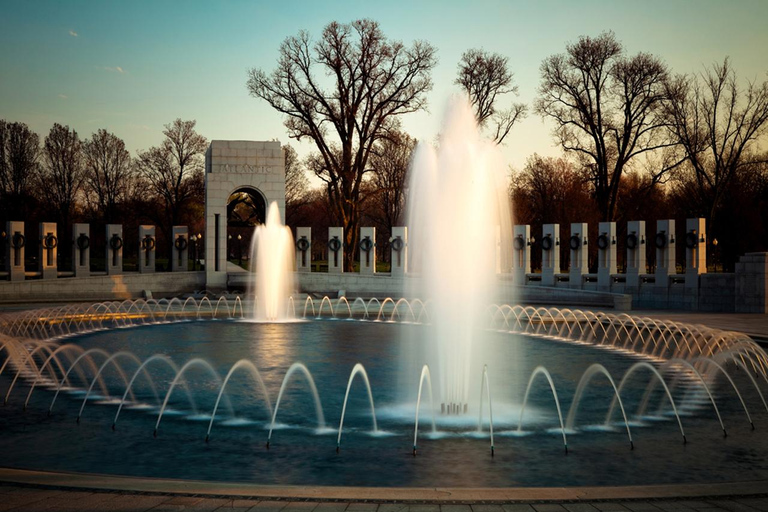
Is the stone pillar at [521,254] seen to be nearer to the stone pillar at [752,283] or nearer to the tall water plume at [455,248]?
the stone pillar at [752,283]

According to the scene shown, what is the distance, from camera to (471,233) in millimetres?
11320

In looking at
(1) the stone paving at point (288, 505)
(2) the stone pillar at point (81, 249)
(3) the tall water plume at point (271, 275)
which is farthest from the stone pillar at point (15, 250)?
(1) the stone paving at point (288, 505)

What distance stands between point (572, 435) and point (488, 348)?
8.42m

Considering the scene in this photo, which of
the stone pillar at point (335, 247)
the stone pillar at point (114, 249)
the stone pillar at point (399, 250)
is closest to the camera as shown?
the stone pillar at point (399, 250)

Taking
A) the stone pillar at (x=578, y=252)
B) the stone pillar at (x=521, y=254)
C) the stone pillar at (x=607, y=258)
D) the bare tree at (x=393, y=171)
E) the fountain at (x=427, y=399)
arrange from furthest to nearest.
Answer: the bare tree at (x=393, y=171) → the stone pillar at (x=521, y=254) → the stone pillar at (x=578, y=252) → the stone pillar at (x=607, y=258) → the fountain at (x=427, y=399)

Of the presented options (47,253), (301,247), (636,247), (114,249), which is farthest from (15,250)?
(636,247)

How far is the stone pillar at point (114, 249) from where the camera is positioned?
3741cm

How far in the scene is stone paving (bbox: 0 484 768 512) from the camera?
5.77m

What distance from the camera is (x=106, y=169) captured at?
61.0m

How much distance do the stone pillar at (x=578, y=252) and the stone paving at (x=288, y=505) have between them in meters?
26.8

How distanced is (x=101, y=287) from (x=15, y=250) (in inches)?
197

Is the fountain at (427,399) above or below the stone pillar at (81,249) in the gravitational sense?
below

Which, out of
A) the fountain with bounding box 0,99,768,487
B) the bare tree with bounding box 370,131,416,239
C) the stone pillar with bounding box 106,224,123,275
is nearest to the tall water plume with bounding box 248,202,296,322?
the fountain with bounding box 0,99,768,487

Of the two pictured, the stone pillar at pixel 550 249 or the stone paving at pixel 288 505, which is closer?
the stone paving at pixel 288 505
